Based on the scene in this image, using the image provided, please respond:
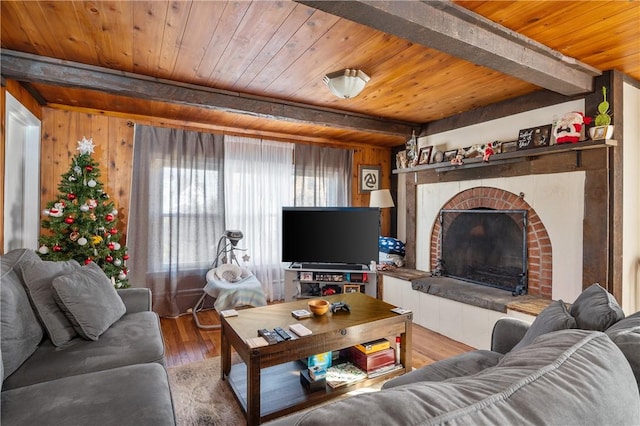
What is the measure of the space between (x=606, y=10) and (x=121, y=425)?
2.90m

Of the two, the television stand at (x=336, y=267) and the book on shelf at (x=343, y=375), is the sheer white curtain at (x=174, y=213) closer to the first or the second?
the television stand at (x=336, y=267)

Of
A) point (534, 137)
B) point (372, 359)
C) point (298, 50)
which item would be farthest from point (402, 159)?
point (372, 359)

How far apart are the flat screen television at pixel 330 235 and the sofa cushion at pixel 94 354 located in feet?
6.44

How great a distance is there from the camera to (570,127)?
8.31ft

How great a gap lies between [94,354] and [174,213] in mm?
2208

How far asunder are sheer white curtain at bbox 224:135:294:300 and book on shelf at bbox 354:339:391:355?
215cm

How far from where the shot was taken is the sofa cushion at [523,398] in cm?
48

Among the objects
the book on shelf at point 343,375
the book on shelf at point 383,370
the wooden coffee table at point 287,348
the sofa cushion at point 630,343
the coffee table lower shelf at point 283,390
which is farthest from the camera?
the book on shelf at point 383,370

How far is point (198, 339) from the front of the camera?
9.94ft

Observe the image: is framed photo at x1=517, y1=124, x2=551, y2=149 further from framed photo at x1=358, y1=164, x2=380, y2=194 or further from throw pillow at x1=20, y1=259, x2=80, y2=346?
throw pillow at x1=20, y1=259, x2=80, y2=346

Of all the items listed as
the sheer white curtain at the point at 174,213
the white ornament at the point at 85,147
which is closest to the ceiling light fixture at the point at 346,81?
the sheer white curtain at the point at 174,213

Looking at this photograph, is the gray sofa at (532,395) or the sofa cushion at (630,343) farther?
the sofa cushion at (630,343)

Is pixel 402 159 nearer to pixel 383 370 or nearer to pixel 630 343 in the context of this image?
pixel 383 370

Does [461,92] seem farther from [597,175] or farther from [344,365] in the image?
Result: [344,365]
